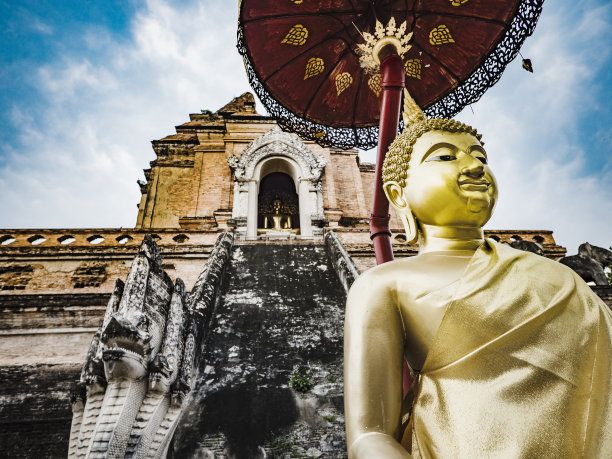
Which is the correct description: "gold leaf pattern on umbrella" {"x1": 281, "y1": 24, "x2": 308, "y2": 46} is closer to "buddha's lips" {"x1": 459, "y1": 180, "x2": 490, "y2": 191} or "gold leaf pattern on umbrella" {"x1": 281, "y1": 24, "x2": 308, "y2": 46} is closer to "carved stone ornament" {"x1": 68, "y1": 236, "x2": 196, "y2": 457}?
"buddha's lips" {"x1": 459, "y1": 180, "x2": 490, "y2": 191}

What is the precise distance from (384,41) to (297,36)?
838 mm

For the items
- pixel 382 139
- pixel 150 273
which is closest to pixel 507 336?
pixel 382 139

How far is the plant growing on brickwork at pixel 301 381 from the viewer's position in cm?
394

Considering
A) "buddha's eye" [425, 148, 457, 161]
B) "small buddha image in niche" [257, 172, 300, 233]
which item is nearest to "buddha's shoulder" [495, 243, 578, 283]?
"buddha's eye" [425, 148, 457, 161]

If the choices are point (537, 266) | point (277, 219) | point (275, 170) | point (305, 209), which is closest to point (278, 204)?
point (277, 219)

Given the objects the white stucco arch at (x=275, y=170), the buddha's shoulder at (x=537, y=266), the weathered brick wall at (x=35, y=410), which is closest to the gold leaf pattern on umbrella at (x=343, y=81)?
the buddha's shoulder at (x=537, y=266)

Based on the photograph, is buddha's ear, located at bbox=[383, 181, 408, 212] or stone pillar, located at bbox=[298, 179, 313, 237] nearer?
buddha's ear, located at bbox=[383, 181, 408, 212]

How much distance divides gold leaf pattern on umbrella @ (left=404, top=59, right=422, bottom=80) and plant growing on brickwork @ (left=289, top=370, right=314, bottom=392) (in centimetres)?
316

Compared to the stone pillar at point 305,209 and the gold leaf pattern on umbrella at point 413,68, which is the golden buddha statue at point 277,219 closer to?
the stone pillar at point 305,209

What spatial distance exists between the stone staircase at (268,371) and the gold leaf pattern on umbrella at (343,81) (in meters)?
2.97

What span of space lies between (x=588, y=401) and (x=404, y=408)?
56cm

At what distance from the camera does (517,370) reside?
44.4 inches

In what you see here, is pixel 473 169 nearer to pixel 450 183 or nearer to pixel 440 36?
pixel 450 183

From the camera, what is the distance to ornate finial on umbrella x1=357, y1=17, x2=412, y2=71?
7.79ft
